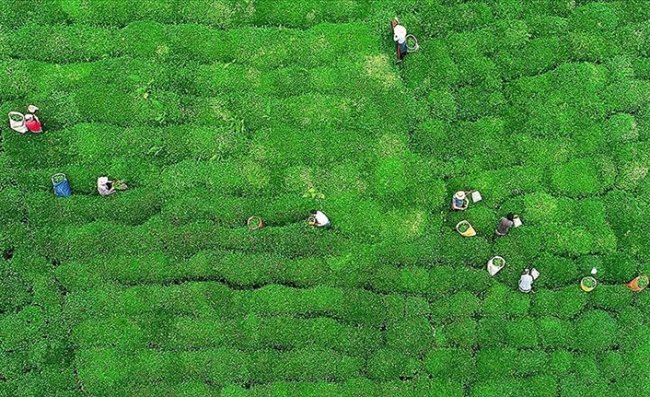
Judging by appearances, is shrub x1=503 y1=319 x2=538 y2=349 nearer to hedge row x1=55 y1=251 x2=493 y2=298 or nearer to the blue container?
hedge row x1=55 y1=251 x2=493 y2=298

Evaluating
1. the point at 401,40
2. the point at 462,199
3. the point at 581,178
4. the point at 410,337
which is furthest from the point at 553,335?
the point at 401,40

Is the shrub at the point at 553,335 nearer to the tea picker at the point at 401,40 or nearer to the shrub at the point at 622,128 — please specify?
the shrub at the point at 622,128

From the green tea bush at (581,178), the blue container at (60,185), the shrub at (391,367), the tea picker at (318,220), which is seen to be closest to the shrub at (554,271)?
the green tea bush at (581,178)

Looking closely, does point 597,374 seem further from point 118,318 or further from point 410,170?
point 118,318

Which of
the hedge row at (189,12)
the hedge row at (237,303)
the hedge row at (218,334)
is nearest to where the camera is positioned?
the hedge row at (218,334)

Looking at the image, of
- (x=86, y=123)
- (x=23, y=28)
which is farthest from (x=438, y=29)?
(x=23, y=28)

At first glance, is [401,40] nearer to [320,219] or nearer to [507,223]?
[320,219]

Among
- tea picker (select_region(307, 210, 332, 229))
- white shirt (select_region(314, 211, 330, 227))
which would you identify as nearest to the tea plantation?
tea picker (select_region(307, 210, 332, 229))
